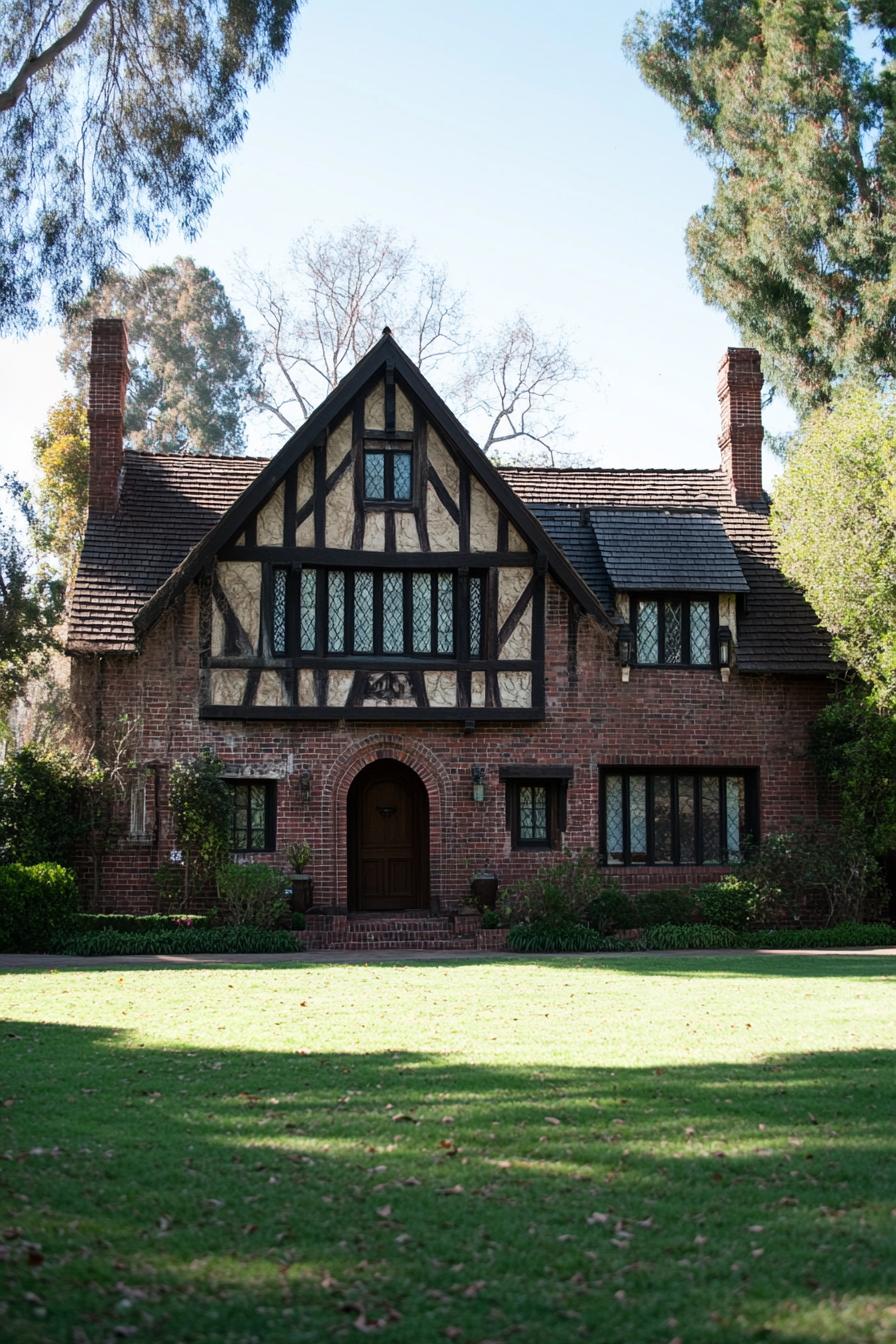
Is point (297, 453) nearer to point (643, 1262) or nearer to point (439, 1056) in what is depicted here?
point (439, 1056)

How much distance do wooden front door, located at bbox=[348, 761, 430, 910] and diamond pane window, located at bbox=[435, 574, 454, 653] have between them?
2.05 metres

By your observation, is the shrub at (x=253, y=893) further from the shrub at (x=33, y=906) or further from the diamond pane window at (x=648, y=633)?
the diamond pane window at (x=648, y=633)

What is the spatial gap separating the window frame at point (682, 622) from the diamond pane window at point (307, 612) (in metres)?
5.01

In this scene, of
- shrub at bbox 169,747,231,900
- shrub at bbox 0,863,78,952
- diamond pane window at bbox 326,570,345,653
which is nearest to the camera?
shrub at bbox 0,863,78,952

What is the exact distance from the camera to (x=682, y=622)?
22609mm

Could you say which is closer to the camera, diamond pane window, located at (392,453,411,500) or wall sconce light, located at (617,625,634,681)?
diamond pane window, located at (392,453,411,500)

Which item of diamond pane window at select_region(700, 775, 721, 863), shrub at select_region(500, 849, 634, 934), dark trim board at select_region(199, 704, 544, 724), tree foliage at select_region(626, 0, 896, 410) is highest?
tree foliage at select_region(626, 0, 896, 410)

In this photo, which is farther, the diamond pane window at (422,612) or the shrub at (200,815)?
the diamond pane window at (422,612)

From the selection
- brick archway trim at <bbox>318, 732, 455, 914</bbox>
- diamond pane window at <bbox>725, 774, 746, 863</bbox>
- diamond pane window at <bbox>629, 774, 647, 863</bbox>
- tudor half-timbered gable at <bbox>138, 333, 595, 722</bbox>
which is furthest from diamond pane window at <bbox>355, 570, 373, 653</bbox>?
diamond pane window at <bbox>725, 774, 746, 863</bbox>

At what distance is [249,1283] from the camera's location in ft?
15.1

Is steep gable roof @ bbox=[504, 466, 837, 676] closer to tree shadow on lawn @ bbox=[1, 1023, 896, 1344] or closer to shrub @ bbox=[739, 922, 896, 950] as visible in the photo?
→ shrub @ bbox=[739, 922, 896, 950]

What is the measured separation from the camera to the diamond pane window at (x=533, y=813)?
22.0 m

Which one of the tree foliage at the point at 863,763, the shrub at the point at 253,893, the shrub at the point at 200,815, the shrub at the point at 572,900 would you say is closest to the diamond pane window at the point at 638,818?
the shrub at the point at 572,900

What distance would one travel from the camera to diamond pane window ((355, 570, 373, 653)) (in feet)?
70.7
